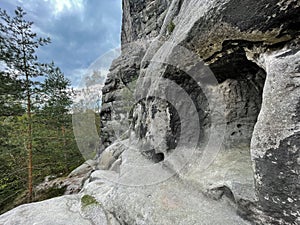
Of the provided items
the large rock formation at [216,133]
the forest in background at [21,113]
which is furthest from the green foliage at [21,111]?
the large rock formation at [216,133]

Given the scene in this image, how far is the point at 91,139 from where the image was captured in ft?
38.2

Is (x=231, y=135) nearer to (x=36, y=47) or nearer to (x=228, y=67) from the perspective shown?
(x=228, y=67)

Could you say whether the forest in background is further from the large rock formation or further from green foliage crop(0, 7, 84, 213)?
the large rock formation

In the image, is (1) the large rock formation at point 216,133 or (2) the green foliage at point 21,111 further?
(2) the green foliage at point 21,111

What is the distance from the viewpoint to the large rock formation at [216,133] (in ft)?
4.55

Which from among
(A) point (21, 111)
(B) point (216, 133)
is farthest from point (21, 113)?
(B) point (216, 133)

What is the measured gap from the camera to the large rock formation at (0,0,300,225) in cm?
139

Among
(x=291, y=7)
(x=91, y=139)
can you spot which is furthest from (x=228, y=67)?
(x=91, y=139)

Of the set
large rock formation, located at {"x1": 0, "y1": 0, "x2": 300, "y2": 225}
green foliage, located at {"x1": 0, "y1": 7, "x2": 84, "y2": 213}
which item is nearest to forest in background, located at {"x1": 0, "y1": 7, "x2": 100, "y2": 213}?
green foliage, located at {"x1": 0, "y1": 7, "x2": 84, "y2": 213}

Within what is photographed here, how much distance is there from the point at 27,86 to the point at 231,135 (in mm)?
8344

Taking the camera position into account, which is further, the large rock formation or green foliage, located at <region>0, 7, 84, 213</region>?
green foliage, located at <region>0, 7, 84, 213</region>

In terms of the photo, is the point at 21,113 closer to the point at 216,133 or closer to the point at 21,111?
the point at 21,111

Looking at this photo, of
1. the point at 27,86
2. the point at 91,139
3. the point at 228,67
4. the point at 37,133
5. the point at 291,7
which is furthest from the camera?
the point at 91,139

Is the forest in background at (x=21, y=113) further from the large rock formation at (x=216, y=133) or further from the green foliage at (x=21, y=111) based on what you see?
the large rock formation at (x=216, y=133)
